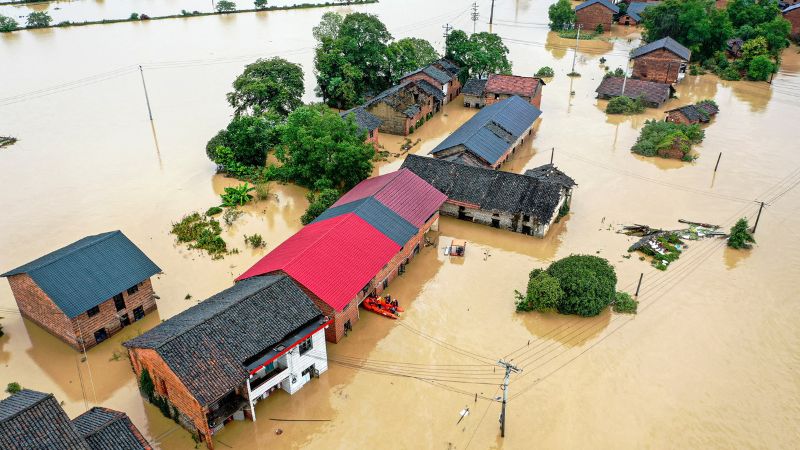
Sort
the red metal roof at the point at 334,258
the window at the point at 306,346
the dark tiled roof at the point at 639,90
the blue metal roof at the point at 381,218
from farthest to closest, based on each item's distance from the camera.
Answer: the dark tiled roof at the point at 639,90
the blue metal roof at the point at 381,218
the red metal roof at the point at 334,258
the window at the point at 306,346

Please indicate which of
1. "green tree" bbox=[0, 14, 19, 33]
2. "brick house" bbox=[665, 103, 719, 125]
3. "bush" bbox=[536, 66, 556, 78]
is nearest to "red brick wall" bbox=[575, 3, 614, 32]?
"bush" bbox=[536, 66, 556, 78]

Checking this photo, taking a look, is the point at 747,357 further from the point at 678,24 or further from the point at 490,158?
the point at 678,24

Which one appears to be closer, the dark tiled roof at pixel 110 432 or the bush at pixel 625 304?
the dark tiled roof at pixel 110 432

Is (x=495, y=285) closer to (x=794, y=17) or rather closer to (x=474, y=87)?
(x=474, y=87)

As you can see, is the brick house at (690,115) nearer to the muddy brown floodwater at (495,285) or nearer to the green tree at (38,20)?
the muddy brown floodwater at (495,285)

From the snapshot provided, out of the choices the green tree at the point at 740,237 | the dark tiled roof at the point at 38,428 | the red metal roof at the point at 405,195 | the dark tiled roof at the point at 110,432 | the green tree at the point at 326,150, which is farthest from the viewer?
the green tree at the point at 326,150

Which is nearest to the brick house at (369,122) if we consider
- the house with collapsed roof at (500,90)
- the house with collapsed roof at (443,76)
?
the house with collapsed roof at (443,76)
